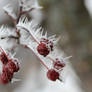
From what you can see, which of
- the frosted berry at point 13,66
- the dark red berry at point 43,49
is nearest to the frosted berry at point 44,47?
the dark red berry at point 43,49

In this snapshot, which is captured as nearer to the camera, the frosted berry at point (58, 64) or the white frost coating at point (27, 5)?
the frosted berry at point (58, 64)

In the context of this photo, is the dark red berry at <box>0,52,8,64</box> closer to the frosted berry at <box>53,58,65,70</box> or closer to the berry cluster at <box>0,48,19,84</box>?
the berry cluster at <box>0,48,19,84</box>

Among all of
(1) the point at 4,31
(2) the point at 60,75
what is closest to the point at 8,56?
(1) the point at 4,31

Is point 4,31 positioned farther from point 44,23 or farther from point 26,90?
point 26,90

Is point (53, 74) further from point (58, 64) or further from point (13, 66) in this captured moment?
point (13, 66)

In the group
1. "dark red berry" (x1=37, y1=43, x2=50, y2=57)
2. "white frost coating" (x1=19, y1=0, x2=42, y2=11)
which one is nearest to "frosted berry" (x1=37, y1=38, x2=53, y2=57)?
"dark red berry" (x1=37, y1=43, x2=50, y2=57)

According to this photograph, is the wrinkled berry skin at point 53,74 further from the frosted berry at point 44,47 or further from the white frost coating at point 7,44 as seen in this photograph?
the white frost coating at point 7,44

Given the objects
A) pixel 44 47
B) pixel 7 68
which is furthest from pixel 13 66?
pixel 44 47
